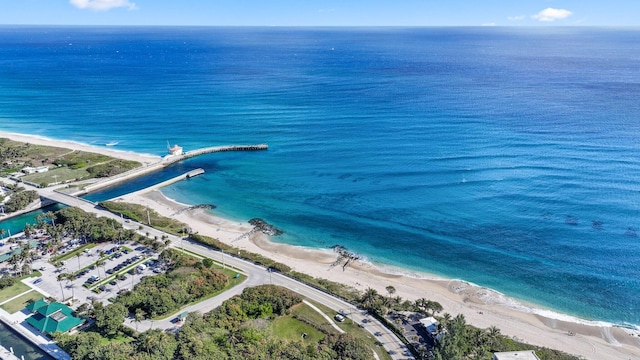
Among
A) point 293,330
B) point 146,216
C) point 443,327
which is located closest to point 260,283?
point 293,330

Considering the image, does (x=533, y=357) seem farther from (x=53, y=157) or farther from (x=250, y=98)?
(x=250, y=98)

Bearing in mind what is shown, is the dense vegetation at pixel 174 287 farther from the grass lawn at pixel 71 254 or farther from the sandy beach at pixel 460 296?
the grass lawn at pixel 71 254

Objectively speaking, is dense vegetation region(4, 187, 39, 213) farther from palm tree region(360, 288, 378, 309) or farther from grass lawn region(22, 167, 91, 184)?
palm tree region(360, 288, 378, 309)

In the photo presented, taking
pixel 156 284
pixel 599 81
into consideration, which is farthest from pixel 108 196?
pixel 599 81

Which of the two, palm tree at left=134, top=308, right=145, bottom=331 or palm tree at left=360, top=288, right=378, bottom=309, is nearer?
palm tree at left=134, top=308, right=145, bottom=331

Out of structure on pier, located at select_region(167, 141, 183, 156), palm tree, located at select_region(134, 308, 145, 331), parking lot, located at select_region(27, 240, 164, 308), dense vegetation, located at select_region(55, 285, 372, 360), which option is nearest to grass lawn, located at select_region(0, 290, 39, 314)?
parking lot, located at select_region(27, 240, 164, 308)
